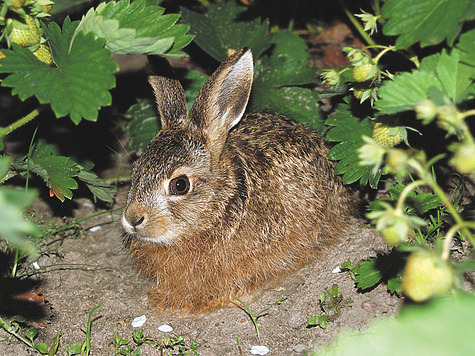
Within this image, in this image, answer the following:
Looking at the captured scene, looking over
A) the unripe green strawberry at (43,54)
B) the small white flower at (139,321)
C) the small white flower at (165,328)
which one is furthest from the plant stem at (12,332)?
the unripe green strawberry at (43,54)

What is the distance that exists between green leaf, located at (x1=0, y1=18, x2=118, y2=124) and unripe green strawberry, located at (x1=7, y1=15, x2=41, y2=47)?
3.5 inches

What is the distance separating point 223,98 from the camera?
376 cm

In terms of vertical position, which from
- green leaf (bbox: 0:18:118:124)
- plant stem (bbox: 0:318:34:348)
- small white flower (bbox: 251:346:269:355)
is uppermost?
green leaf (bbox: 0:18:118:124)

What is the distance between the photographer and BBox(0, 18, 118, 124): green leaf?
2803 millimetres

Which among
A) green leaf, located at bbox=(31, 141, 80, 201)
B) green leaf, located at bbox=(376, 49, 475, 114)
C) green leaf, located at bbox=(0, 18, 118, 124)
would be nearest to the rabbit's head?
green leaf, located at bbox=(31, 141, 80, 201)

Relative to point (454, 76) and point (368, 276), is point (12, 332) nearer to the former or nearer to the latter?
point (368, 276)

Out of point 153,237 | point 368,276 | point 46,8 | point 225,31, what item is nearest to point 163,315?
Result: point 153,237

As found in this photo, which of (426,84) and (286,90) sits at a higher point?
(426,84)

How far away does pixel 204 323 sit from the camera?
371cm

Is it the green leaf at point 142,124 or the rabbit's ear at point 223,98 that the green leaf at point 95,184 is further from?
the rabbit's ear at point 223,98

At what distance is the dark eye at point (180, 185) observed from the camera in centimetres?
357

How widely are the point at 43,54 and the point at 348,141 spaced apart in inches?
78.6

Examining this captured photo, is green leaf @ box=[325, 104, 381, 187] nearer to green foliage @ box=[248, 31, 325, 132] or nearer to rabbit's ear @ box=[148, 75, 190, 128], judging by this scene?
green foliage @ box=[248, 31, 325, 132]

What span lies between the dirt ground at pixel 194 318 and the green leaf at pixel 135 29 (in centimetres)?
175
